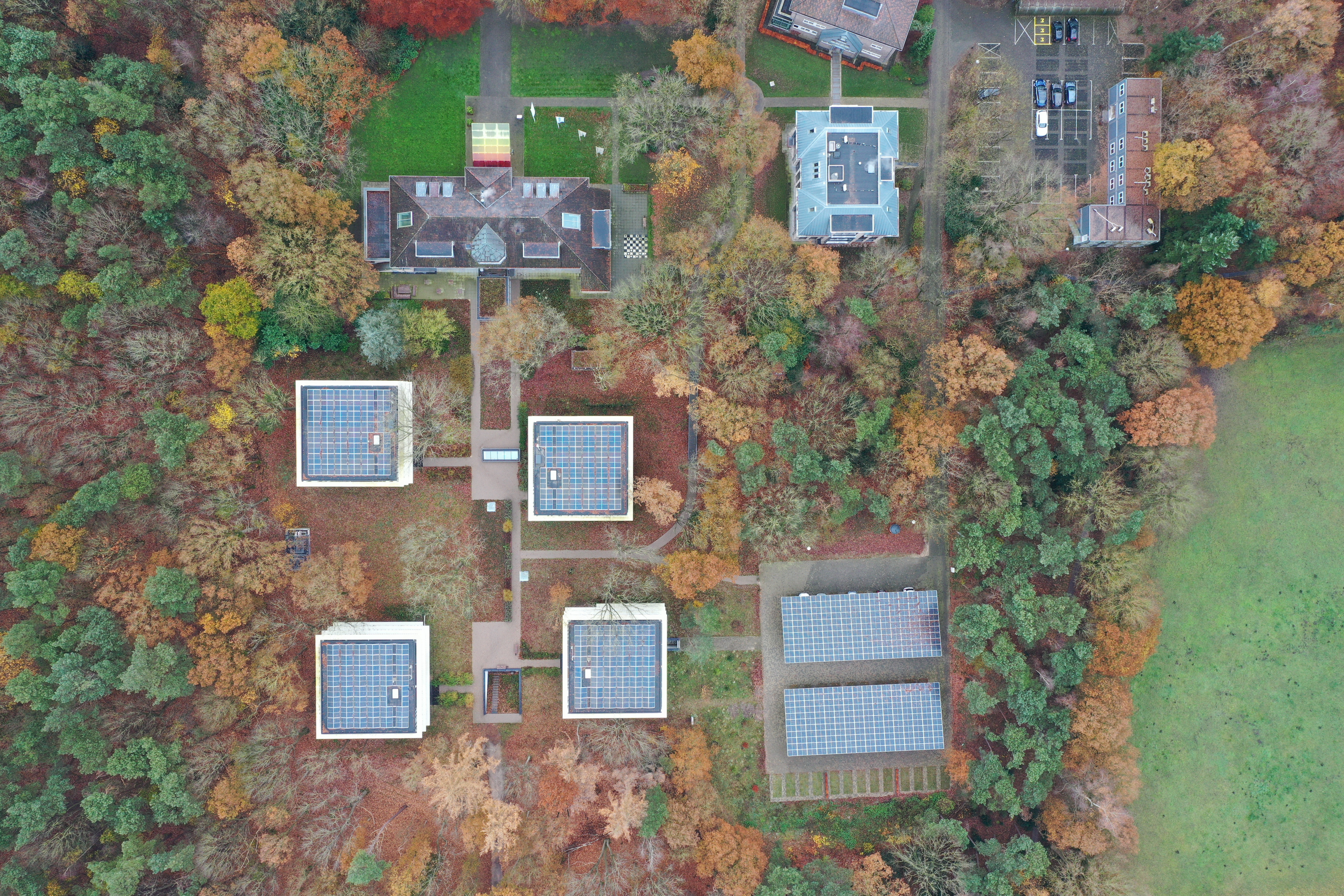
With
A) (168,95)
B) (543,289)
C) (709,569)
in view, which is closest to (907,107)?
(543,289)

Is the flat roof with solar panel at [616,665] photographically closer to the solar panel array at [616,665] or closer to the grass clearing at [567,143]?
the solar panel array at [616,665]

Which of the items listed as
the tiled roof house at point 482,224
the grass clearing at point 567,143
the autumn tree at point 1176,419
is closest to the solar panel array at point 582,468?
the tiled roof house at point 482,224

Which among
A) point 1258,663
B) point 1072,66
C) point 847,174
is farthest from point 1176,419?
point 847,174

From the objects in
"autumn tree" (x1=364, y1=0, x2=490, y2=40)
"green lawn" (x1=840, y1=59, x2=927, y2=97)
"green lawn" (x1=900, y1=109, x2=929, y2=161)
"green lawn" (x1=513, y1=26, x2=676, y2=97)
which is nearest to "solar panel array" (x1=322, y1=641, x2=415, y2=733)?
"green lawn" (x1=513, y1=26, x2=676, y2=97)

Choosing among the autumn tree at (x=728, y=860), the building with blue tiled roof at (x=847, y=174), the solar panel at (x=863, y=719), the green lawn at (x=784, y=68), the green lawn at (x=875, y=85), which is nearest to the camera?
the autumn tree at (x=728, y=860)

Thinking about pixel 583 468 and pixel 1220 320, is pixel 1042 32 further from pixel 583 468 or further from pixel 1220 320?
pixel 583 468

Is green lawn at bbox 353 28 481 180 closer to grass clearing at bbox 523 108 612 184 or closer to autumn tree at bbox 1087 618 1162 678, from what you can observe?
grass clearing at bbox 523 108 612 184
